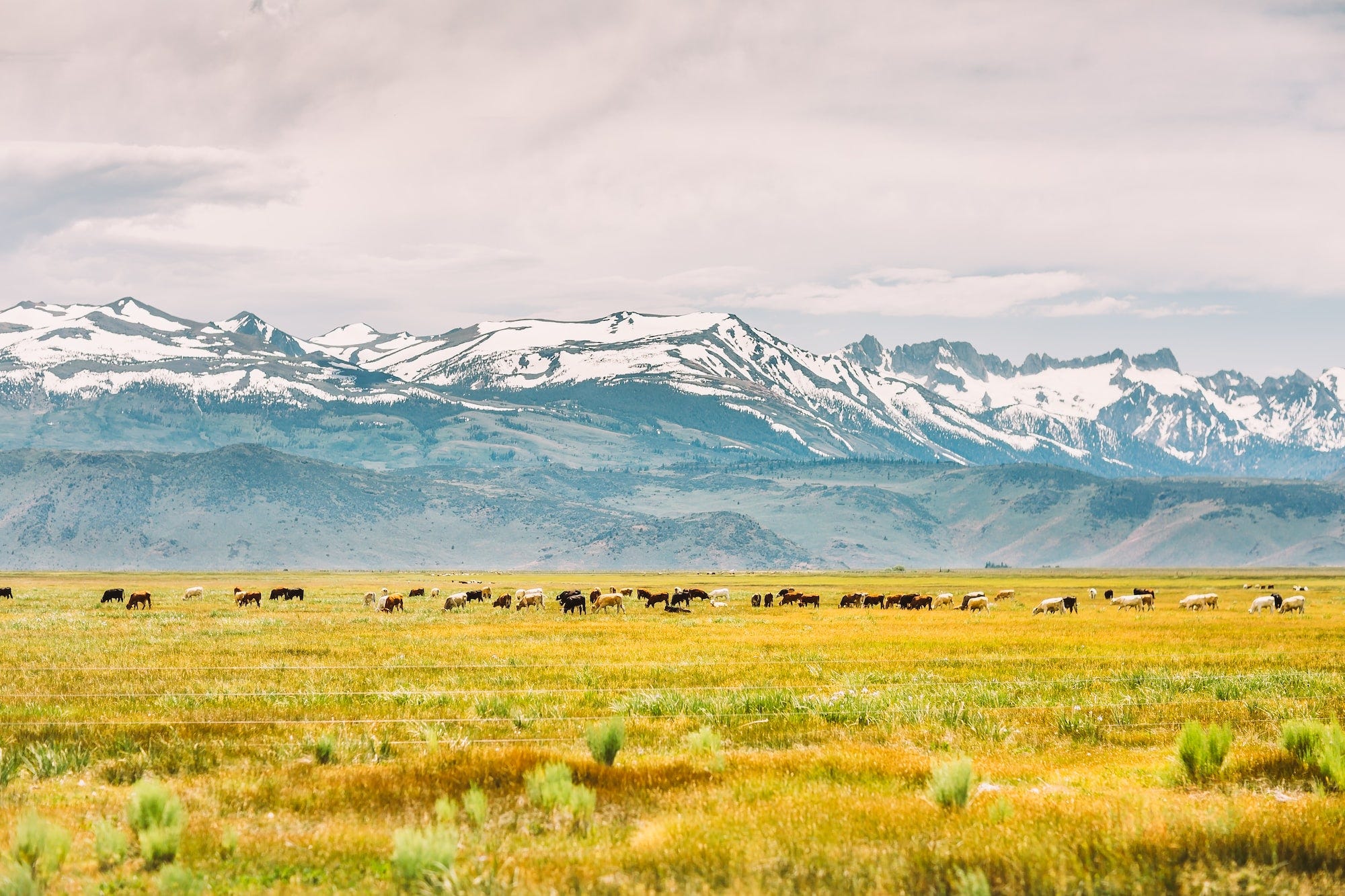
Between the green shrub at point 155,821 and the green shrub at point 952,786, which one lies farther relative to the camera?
the green shrub at point 952,786

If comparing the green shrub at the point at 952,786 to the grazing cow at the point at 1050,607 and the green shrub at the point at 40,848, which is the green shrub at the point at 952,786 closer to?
the green shrub at the point at 40,848

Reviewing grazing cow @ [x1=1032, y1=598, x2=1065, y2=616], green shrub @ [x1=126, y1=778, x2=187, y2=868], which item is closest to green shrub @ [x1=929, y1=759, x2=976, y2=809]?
green shrub @ [x1=126, y1=778, x2=187, y2=868]

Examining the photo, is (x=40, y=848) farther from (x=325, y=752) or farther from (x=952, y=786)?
(x=952, y=786)

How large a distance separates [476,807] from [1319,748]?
39.3 ft

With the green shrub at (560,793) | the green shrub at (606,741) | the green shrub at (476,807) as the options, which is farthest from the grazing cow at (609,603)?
the green shrub at (476,807)

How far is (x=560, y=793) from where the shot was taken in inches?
605

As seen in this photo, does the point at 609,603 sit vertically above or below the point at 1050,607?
above

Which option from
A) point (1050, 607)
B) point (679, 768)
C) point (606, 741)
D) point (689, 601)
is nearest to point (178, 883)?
point (606, 741)

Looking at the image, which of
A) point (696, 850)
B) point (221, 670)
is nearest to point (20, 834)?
point (696, 850)

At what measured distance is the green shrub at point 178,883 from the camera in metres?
12.0

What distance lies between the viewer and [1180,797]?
53.0 feet

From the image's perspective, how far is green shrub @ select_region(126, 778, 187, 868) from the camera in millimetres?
12977

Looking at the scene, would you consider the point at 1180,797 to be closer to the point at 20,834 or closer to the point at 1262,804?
the point at 1262,804

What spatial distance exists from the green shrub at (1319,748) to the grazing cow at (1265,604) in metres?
62.6
